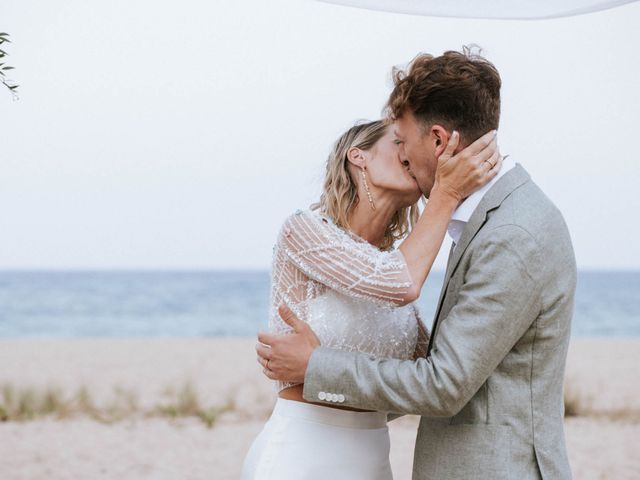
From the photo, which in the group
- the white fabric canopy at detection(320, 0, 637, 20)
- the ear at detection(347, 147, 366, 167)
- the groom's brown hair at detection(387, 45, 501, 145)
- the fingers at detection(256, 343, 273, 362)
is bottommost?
the fingers at detection(256, 343, 273, 362)

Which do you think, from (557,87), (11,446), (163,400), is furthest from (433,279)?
(11,446)

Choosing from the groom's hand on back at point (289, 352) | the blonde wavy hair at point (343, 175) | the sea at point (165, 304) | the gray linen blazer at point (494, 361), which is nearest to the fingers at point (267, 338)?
the groom's hand on back at point (289, 352)

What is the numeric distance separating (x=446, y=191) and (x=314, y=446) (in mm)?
899

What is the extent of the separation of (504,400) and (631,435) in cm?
682

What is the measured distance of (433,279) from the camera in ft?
113

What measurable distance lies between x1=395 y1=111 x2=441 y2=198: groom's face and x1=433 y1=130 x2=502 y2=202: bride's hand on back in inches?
2.7

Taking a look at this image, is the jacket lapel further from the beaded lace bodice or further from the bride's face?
the bride's face

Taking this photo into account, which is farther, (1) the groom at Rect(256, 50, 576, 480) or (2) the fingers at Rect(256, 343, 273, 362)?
(2) the fingers at Rect(256, 343, 273, 362)

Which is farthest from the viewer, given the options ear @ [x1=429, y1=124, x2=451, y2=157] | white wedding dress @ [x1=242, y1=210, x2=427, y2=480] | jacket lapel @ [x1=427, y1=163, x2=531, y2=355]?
white wedding dress @ [x1=242, y1=210, x2=427, y2=480]

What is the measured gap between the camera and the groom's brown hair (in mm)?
2324

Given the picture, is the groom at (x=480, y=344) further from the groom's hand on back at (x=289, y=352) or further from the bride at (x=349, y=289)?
the bride at (x=349, y=289)

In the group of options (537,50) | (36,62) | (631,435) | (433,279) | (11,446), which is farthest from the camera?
(433,279)

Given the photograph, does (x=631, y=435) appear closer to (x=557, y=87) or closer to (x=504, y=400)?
(x=504, y=400)

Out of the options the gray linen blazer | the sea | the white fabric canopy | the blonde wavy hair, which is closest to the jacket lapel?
A: the gray linen blazer
